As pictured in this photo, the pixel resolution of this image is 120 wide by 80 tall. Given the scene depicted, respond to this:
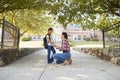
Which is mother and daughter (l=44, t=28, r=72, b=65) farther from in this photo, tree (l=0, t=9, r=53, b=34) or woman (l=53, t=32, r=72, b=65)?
Result: tree (l=0, t=9, r=53, b=34)

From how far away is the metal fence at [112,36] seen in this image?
1529cm

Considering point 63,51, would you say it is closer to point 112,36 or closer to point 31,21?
point 112,36

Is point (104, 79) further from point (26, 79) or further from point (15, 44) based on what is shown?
point (15, 44)

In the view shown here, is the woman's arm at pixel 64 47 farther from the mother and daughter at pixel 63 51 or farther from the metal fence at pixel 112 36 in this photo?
the metal fence at pixel 112 36

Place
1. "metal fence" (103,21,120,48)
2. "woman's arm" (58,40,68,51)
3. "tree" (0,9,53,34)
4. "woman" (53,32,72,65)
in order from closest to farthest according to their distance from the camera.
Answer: "woman" (53,32,72,65)
"woman's arm" (58,40,68,51)
"metal fence" (103,21,120,48)
"tree" (0,9,53,34)

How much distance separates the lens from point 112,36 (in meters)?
16.3

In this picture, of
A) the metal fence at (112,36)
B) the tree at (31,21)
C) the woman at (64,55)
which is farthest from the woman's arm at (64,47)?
the tree at (31,21)

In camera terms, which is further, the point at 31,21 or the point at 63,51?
the point at 31,21

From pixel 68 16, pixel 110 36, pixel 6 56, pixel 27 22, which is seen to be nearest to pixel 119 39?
pixel 110 36

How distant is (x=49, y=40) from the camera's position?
13.1 m

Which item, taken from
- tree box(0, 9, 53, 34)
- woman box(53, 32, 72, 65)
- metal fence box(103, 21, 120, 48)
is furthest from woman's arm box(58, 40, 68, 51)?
tree box(0, 9, 53, 34)

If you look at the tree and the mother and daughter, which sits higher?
the tree

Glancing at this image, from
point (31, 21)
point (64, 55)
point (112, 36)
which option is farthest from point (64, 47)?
point (31, 21)

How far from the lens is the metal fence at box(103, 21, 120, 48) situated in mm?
15289
